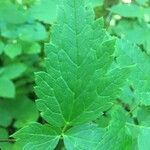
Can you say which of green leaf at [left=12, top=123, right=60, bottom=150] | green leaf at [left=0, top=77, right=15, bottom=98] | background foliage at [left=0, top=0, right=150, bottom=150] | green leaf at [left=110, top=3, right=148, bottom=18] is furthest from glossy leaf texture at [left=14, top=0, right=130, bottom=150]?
green leaf at [left=0, top=77, right=15, bottom=98]

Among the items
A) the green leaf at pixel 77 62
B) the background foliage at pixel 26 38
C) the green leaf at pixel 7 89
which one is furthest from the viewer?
the green leaf at pixel 7 89

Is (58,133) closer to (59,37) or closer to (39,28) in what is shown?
(59,37)

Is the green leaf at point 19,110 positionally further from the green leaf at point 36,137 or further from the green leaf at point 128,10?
the green leaf at point 36,137

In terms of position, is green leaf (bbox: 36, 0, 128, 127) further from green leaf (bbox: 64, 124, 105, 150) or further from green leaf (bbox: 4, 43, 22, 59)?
green leaf (bbox: 4, 43, 22, 59)

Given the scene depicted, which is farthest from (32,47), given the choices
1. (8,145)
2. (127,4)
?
(8,145)

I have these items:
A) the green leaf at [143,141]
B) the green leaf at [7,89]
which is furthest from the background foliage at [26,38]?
the green leaf at [143,141]

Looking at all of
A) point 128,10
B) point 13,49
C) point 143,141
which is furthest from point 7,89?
point 143,141
